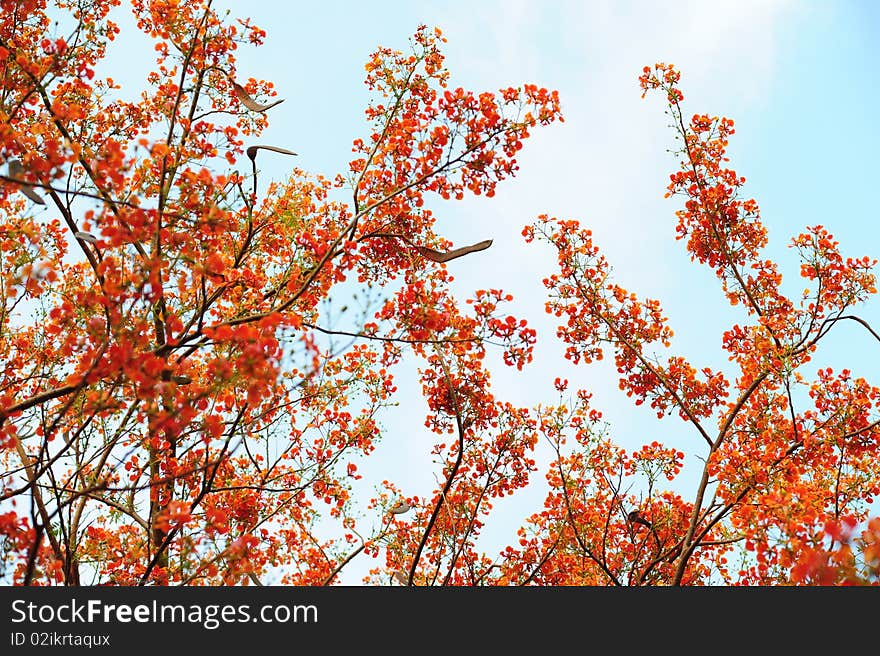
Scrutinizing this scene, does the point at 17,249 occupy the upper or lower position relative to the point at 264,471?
upper

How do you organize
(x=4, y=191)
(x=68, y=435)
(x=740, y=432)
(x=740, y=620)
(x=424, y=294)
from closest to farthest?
(x=740, y=620) → (x=4, y=191) → (x=68, y=435) → (x=424, y=294) → (x=740, y=432)

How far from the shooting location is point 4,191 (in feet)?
12.0

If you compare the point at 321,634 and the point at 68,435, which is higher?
the point at 68,435

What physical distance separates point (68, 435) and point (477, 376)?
2646 millimetres

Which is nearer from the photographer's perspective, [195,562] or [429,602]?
[429,602]

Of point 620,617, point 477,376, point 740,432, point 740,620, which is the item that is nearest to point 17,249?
point 477,376

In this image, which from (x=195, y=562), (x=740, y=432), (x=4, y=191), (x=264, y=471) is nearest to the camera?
(x=4, y=191)

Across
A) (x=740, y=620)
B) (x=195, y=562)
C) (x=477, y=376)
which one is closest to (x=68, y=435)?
(x=195, y=562)

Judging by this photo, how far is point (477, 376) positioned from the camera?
533 cm

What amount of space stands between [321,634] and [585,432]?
151 inches

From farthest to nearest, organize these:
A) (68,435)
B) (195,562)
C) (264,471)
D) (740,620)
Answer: (264,471) → (68,435) → (195,562) → (740,620)

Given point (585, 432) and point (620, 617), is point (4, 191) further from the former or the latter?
point (585, 432)

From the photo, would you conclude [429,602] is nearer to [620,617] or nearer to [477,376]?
[620,617]

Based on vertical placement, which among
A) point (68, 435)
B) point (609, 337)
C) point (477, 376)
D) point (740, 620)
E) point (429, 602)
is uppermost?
point (609, 337)
